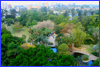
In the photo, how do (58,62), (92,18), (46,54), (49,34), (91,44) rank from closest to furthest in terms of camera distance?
(58,62), (46,54), (91,44), (49,34), (92,18)

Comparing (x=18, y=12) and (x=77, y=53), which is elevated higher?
(x=18, y=12)

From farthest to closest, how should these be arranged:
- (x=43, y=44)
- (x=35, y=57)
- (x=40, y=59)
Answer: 1. (x=43, y=44)
2. (x=35, y=57)
3. (x=40, y=59)

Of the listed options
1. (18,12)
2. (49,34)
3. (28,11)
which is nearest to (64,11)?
(28,11)

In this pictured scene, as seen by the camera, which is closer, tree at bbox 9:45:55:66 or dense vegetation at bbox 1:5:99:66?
tree at bbox 9:45:55:66

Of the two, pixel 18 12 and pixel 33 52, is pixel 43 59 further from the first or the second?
pixel 18 12

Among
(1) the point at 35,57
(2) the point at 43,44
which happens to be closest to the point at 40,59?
(1) the point at 35,57

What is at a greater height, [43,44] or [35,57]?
[35,57]

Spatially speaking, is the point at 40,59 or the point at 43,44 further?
the point at 43,44

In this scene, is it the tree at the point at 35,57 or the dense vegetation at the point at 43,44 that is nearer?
the tree at the point at 35,57

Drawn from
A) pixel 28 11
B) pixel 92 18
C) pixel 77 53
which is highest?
pixel 28 11

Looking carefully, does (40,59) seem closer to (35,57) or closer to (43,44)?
(35,57)

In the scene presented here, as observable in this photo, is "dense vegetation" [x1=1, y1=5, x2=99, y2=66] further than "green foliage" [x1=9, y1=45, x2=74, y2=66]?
Yes
